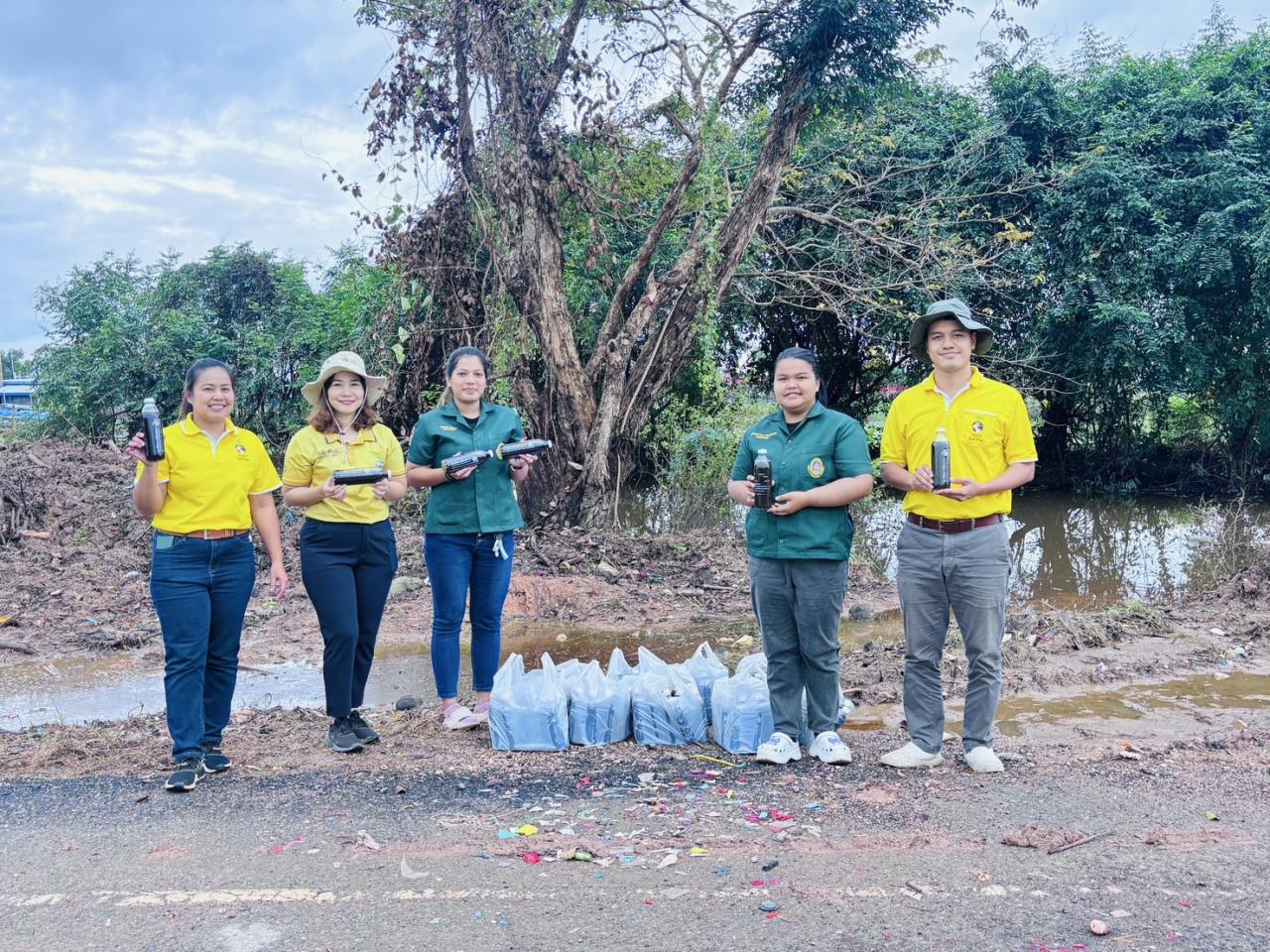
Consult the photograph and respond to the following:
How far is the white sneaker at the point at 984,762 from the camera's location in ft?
14.5

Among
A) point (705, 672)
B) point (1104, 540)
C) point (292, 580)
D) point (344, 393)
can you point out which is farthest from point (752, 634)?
point (1104, 540)

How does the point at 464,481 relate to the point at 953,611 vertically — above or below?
above

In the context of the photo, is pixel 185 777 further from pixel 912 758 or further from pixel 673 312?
pixel 673 312

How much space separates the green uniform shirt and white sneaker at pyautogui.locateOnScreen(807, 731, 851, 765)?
0.89 meters

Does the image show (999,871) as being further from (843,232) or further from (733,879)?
(843,232)

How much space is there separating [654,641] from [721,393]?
589 cm

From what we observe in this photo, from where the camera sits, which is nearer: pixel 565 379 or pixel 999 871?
pixel 999 871

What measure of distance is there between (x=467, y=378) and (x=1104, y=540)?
1108cm

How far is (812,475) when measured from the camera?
14.4 ft

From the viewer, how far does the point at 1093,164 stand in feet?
48.0

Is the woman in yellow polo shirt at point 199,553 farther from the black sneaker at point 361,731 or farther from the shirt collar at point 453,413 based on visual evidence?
the shirt collar at point 453,413

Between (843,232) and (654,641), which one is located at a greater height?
(843,232)

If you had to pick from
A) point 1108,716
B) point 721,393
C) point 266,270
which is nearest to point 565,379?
point 721,393

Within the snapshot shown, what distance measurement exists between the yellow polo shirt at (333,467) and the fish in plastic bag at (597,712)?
133cm
